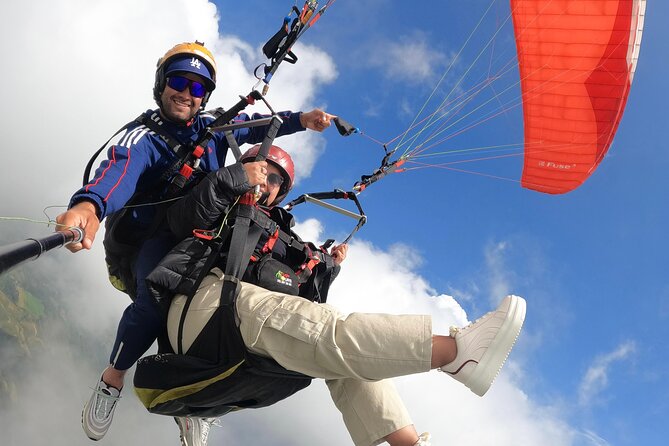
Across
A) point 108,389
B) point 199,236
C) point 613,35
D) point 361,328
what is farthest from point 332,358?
point 613,35

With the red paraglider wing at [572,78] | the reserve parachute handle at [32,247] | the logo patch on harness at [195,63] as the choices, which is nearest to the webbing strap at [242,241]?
the reserve parachute handle at [32,247]

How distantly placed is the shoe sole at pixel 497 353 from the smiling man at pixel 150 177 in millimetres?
1552

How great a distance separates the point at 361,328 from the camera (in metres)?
2.18

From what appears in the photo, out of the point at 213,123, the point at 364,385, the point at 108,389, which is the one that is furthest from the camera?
the point at 108,389

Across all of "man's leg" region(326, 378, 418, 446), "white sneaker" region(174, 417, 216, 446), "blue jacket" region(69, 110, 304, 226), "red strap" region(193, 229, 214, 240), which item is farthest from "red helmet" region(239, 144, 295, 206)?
"white sneaker" region(174, 417, 216, 446)

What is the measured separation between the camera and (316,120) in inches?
155

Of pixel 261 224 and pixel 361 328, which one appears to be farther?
pixel 261 224

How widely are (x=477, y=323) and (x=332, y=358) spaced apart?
26.7 inches

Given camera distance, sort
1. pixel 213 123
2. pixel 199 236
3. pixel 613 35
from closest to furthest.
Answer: pixel 199 236
pixel 213 123
pixel 613 35

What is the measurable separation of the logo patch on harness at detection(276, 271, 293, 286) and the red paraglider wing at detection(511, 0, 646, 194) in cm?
518

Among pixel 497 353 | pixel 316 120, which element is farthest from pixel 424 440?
pixel 316 120

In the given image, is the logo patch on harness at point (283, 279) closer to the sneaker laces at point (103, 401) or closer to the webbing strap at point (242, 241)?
the webbing strap at point (242, 241)

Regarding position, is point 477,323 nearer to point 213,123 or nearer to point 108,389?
point 213,123

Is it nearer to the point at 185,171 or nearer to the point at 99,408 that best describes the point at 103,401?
the point at 99,408
